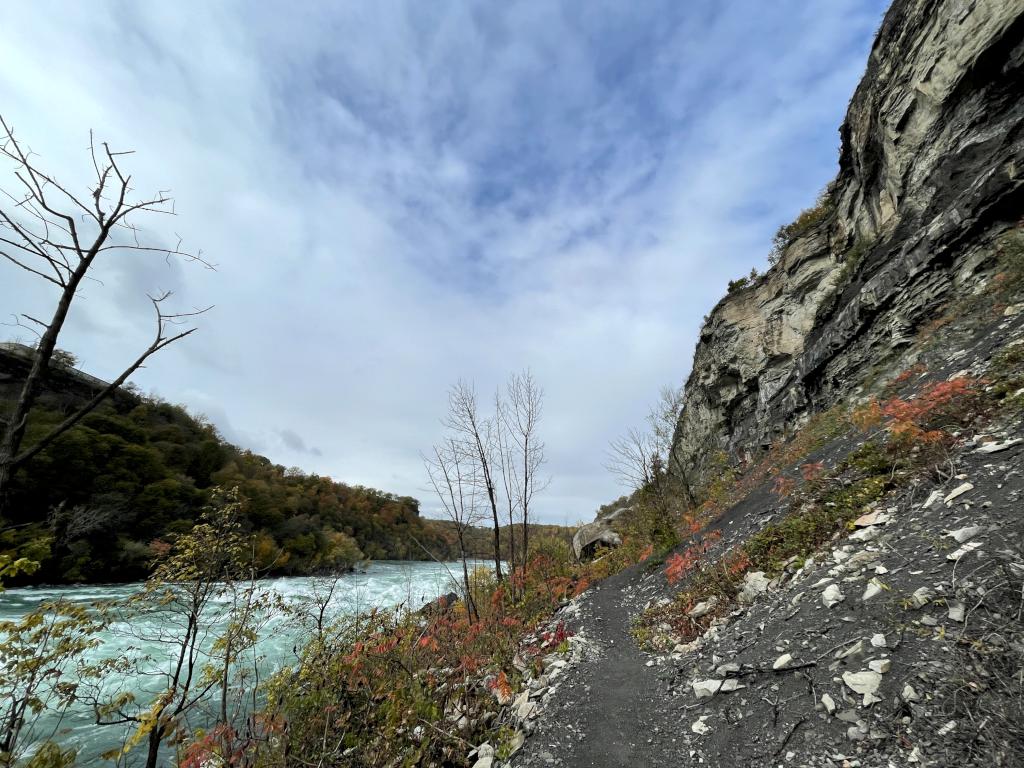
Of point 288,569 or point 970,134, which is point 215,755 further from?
point 288,569

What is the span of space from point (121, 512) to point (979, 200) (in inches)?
1586

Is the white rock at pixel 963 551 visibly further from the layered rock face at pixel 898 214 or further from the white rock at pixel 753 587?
the layered rock face at pixel 898 214

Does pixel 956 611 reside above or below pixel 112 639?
above

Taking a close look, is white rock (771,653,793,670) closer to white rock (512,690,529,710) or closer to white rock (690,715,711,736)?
white rock (690,715,711,736)

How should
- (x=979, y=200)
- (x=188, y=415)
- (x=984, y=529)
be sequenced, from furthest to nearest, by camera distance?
(x=188, y=415)
(x=979, y=200)
(x=984, y=529)

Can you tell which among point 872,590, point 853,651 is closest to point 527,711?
point 853,651

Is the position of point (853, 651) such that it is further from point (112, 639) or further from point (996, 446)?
point (112, 639)

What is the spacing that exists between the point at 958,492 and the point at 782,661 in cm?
265

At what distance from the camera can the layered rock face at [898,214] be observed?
9078mm

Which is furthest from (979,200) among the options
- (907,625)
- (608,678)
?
(608,678)

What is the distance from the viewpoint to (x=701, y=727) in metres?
3.53

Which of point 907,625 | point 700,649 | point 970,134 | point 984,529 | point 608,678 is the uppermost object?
point 970,134

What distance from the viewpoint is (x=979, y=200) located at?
29.8 feet

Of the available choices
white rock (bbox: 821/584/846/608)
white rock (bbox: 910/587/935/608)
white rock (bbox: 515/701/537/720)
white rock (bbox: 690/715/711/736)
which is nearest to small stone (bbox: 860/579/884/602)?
white rock (bbox: 821/584/846/608)
